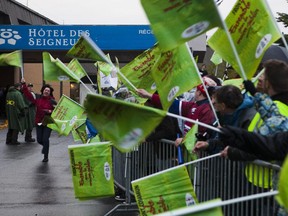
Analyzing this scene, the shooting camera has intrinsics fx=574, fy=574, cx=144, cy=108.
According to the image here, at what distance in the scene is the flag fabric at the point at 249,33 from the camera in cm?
404

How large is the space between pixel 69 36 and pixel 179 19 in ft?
71.5

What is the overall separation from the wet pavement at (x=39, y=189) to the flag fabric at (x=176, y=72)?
3260mm

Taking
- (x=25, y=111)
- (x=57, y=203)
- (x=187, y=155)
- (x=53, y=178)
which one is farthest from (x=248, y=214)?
(x=25, y=111)

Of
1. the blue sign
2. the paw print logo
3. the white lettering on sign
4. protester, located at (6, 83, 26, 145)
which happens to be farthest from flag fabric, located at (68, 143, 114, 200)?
the paw print logo

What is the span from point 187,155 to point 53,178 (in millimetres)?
5121

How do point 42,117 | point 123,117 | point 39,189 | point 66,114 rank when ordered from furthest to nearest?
point 42,117 < point 39,189 < point 66,114 < point 123,117

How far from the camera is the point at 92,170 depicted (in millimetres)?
6203

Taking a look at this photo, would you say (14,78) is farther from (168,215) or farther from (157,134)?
(168,215)

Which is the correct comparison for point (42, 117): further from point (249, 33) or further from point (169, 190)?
point (249, 33)

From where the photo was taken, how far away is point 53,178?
10188 mm

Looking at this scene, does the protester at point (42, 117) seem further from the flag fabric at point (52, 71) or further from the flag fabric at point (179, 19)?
the flag fabric at point (179, 19)

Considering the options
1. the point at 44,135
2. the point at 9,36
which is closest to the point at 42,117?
the point at 44,135

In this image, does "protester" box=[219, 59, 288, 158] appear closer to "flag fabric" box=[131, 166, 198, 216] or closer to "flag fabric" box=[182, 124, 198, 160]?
"flag fabric" box=[131, 166, 198, 216]

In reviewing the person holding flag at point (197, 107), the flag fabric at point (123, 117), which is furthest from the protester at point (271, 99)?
the person holding flag at point (197, 107)
